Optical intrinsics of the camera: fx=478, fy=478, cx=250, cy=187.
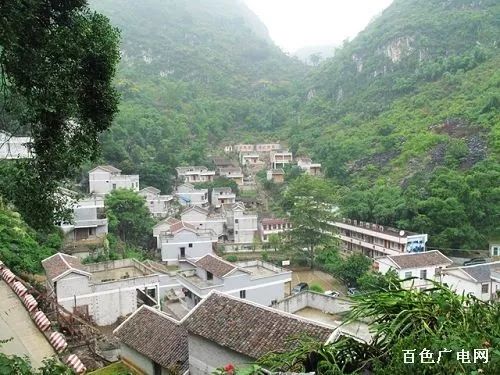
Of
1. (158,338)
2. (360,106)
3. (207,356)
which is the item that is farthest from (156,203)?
(360,106)

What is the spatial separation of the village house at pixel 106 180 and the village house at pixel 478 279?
22.7 metres

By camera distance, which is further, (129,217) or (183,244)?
(129,217)

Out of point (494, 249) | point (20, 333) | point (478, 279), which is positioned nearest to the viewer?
point (20, 333)

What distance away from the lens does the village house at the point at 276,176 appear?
5026cm

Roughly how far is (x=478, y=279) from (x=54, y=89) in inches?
805

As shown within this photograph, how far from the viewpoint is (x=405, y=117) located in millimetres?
55094

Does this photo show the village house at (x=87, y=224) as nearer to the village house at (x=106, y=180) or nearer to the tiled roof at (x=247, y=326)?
the village house at (x=106, y=180)

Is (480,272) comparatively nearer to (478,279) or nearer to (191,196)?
(478,279)

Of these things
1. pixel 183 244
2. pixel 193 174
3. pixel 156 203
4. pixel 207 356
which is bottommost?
pixel 183 244

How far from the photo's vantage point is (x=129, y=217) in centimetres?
3042

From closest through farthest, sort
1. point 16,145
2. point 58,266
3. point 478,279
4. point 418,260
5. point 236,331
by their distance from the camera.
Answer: point 236,331 → point 58,266 → point 478,279 → point 16,145 → point 418,260

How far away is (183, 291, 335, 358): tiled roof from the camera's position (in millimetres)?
8609

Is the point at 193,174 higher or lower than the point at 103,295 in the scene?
higher

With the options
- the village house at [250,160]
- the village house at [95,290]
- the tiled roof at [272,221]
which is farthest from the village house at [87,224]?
the village house at [250,160]
